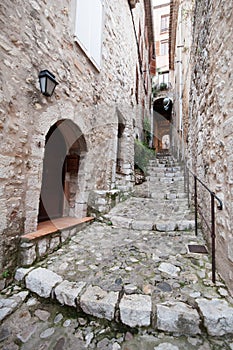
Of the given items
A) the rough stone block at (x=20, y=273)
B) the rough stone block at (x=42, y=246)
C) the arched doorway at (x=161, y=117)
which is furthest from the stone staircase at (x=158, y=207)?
the arched doorway at (x=161, y=117)

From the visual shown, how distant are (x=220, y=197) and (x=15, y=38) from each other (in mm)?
2781

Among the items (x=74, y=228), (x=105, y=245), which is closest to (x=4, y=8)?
(x=74, y=228)

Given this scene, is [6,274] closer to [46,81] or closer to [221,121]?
[46,81]

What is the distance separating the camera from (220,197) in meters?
1.80

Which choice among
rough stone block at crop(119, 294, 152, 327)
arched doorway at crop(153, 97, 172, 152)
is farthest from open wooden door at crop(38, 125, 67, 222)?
arched doorway at crop(153, 97, 172, 152)

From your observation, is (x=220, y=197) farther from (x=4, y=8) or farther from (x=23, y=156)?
(x=4, y=8)

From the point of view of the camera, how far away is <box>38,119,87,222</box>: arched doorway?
10.9 feet

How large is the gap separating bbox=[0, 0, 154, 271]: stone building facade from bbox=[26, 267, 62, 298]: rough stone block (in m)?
0.28

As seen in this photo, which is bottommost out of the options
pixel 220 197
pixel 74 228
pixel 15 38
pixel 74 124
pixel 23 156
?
pixel 74 228

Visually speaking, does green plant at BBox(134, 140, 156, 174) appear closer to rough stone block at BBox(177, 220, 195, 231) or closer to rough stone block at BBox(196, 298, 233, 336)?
rough stone block at BBox(177, 220, 195, 231)

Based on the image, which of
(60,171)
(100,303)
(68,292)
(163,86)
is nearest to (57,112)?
(60,171)

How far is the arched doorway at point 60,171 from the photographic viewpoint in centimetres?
332

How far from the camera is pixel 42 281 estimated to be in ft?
5.68

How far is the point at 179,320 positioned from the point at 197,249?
3.77ft
